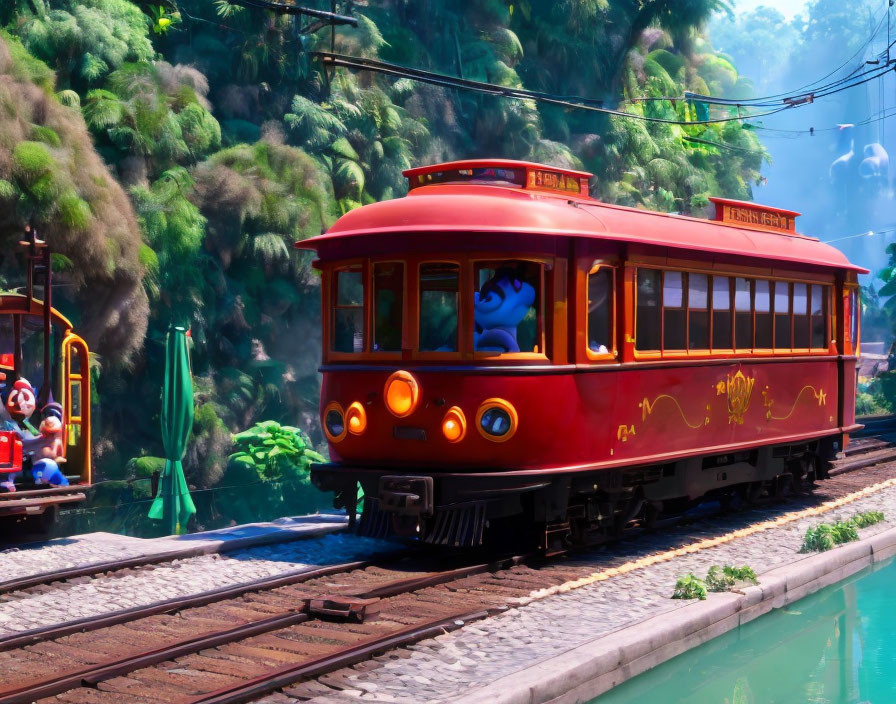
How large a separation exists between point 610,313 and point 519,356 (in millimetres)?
1128

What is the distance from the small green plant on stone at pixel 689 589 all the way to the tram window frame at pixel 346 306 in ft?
11.2

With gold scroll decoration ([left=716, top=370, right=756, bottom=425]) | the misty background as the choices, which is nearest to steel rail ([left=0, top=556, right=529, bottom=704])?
gold scroll decoration ([left=716, top=370, right=756, bottom=425])

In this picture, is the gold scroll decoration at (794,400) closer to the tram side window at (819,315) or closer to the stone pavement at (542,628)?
the tram side window at (819,315)

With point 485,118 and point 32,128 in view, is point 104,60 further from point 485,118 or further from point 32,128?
point 485,118

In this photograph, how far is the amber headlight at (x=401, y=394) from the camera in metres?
10.1

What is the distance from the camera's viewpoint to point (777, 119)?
151 metres

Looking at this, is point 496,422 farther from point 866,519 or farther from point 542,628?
point 866,519

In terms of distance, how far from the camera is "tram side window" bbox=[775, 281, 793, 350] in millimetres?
13469

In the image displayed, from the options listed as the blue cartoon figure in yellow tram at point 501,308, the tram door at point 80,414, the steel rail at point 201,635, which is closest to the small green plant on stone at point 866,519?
the steel rail at point 201,635

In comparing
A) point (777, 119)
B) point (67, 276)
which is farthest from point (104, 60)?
point (777, 119)

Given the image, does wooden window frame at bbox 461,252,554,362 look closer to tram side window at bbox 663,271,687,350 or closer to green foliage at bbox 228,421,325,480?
tram side window at bbox 663,271,687,350

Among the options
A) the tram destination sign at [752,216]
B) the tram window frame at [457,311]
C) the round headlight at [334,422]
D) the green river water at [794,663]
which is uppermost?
the tram destination sign at [752,216]

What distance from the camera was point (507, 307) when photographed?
10047 millimetres

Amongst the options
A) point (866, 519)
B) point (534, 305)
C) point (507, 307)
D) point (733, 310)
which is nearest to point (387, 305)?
point (507, 307)
